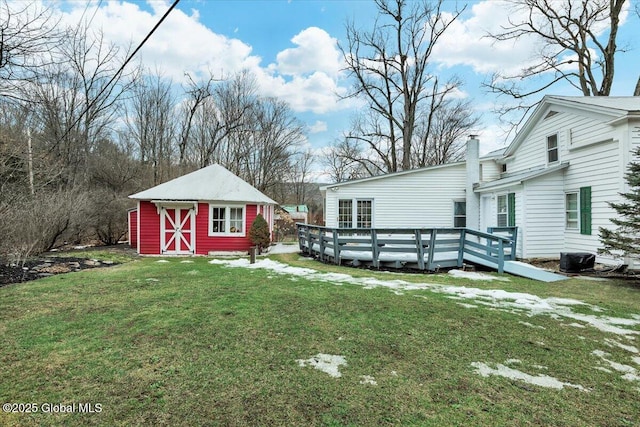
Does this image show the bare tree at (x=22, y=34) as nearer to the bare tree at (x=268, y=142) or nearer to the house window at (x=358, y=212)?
the house window at (x=358, y=212)

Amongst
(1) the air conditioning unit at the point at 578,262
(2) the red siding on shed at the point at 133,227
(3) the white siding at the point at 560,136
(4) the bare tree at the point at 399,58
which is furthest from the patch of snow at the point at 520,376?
(4) the bare tree at the point at 399,58

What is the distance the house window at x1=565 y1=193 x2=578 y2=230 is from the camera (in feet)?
33.6

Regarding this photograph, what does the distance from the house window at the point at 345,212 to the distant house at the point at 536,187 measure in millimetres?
44

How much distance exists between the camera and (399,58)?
23.2m

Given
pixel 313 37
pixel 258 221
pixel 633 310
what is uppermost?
pixel 313 37

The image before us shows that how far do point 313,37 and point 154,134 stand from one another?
1315 centimetres

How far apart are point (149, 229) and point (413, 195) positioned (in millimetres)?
11281

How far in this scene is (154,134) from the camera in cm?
2320

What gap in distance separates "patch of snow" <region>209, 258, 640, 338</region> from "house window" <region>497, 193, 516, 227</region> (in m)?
6.43

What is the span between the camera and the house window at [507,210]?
11.3 metres

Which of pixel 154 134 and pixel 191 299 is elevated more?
pixel 154 134

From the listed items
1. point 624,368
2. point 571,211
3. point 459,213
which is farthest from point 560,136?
point 624,368

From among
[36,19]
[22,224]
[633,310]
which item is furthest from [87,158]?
[633,310]

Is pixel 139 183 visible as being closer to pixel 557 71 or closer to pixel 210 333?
pixel 210 333
